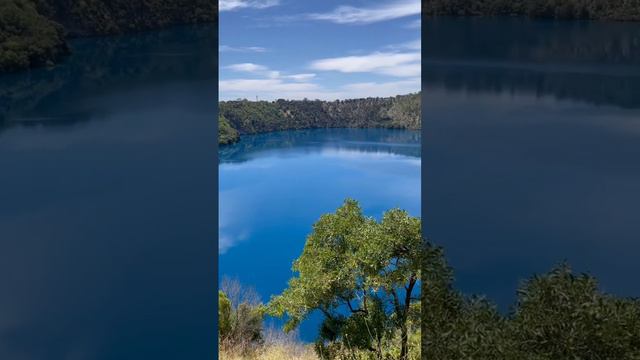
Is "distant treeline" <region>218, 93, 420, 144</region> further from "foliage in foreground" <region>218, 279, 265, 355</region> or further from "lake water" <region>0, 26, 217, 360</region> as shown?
"lake water" <region>0, 26, 217, 360</region>

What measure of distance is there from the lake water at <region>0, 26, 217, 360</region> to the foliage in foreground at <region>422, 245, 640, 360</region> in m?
2.66

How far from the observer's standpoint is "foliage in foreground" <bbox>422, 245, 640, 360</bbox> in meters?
3.84

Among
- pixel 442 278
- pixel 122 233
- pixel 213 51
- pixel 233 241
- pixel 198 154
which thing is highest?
pixel 213 51

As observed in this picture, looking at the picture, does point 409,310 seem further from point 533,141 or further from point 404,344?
point 533,141

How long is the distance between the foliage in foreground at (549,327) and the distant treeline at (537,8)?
4426 millimetres

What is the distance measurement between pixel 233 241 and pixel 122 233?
7360 mm

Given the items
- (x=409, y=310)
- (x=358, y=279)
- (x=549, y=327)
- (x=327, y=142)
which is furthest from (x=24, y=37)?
(x=327, y=142)

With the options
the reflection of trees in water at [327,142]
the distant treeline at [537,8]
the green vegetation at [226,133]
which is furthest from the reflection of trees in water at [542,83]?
the green vegetation at [226,133]

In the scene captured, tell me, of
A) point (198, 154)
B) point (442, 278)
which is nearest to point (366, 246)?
point (442, 278)

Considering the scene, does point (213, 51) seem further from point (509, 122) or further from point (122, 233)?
point (509, 122)

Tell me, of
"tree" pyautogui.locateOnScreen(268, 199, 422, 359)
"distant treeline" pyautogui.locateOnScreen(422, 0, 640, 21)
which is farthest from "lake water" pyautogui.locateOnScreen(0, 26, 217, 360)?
"distant treeline" pyautogui.locateOnScreen(422, 0, 640, 21)

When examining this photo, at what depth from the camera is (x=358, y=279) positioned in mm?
7102

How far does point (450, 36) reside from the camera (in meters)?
7.58

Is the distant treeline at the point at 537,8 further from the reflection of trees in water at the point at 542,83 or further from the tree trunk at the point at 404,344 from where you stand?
the tree trunk at the point at 404,344
